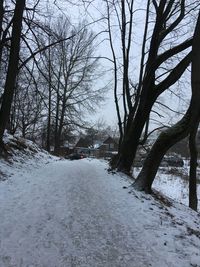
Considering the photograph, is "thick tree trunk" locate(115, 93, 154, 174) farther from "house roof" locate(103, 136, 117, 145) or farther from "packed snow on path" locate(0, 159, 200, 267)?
"house roof" locate(103, 136, 117, 145)

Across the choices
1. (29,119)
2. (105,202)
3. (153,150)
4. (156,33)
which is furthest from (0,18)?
(29,119)

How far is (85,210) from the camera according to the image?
23.8 feet

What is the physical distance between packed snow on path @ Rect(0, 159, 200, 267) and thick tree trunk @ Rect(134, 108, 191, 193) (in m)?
1.38

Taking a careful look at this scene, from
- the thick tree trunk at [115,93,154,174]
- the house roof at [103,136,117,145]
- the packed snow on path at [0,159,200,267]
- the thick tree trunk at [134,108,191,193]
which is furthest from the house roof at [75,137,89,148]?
the packed snow on path at [0,159,200,267]

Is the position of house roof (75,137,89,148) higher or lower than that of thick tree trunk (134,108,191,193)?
higher

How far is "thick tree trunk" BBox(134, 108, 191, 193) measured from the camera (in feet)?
31.9

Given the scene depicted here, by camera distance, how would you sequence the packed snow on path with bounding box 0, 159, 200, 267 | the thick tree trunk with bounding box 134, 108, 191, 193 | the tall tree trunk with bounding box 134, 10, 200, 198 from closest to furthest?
the packed snow on path with bounding box 0, 159, 200, 267 < the tall tree trunk with bounding box 134, 10, 200, 198 < the thick tree trunk with bounding box 134, 108, 191, 193

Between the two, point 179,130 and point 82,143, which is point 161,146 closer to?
point 179,130

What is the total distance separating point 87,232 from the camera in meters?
5.85

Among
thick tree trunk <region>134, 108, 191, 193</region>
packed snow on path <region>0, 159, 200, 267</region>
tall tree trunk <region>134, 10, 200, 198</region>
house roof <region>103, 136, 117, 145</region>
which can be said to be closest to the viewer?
packed snow on path <region>0, 159, 200, 267</region>

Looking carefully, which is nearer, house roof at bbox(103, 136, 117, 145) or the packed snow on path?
the packed snow on path

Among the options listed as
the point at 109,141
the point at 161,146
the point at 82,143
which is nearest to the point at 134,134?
the point at 161,146

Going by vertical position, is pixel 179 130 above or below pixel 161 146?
above

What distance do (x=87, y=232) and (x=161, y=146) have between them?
4.95 m
